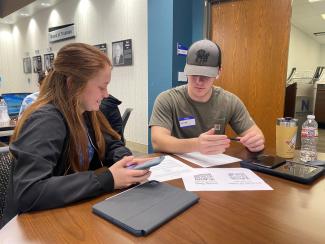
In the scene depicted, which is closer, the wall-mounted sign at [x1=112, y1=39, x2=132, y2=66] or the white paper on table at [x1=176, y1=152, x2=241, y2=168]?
the white paper on table at [x1=176, y1=152, x2=241, y2=168]

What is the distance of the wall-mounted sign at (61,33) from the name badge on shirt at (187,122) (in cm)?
474

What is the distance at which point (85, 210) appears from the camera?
708 millimetres

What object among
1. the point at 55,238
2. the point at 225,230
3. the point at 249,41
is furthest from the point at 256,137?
the point at 249,41

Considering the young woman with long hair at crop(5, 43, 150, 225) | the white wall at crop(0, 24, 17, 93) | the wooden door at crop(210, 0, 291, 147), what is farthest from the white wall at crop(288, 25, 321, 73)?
the white wall at crop(0, 24, 17, 93)

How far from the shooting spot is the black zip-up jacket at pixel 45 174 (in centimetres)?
70

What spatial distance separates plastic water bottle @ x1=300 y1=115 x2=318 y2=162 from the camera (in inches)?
46.0

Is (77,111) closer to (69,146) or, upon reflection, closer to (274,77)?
(69,146)

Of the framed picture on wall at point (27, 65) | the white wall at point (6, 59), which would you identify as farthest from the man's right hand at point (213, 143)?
the white wall at point (6, 59)

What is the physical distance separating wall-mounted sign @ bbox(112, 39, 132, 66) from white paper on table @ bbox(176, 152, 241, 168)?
328 cm

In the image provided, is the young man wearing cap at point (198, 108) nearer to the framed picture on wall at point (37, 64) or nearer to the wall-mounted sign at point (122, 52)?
the wall-mounted sign at point (122, 52)

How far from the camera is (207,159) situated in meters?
1.20

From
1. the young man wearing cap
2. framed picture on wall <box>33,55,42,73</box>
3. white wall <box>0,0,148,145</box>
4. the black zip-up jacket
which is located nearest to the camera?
the black zip-up jacket

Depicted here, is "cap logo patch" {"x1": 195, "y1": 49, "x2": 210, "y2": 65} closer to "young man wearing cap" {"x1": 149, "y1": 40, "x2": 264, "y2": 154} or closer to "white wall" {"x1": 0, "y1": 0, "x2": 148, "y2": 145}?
"young man wearing cap" {"x1": 149, "y1": 40, "x2": 264, "y2": 154}

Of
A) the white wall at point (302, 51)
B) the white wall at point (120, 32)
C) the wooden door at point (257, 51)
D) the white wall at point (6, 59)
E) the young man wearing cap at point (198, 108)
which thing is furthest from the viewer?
the white wall at point (6, 59)
